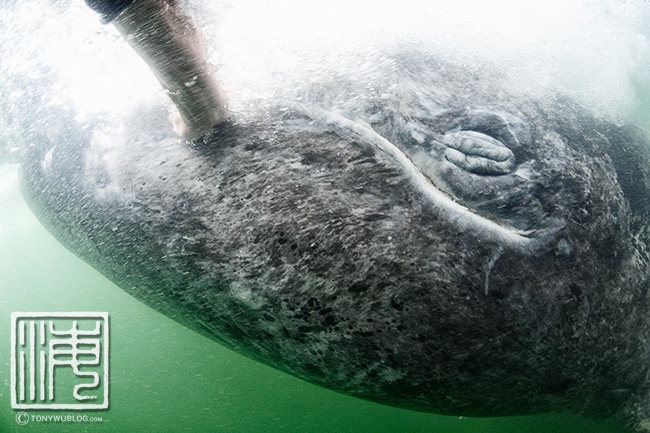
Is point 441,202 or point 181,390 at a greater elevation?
point 441,202

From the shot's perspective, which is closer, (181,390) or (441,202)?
(441,202)

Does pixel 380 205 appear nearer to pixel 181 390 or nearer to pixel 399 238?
pixel 399 238

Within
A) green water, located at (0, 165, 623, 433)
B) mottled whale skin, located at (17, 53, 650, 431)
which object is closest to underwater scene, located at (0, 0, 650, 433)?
mottled whale skin, located at (17, 53, 650, 431)

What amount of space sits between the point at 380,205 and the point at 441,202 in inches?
8.3

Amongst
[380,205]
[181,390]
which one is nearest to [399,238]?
[380,205]

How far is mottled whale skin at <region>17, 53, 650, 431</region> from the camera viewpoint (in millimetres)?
1487

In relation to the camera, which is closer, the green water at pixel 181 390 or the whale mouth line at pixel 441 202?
the whale mouth line at pixel 441 202

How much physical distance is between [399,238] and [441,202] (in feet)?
0.64

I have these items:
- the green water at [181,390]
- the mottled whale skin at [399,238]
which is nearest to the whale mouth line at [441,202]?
the mottled whale skin at [399,238]

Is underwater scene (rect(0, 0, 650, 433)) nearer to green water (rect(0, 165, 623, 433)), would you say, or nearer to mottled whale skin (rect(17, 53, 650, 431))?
mottled whale skin (rect(17, 53, 650, 431))

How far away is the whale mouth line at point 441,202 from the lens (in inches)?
59.2

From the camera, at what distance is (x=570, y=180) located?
1.67 meters

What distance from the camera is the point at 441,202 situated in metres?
1.51

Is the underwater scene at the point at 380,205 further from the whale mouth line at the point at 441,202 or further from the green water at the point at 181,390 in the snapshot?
the green water at the point at 181,390
